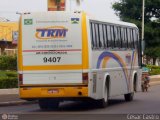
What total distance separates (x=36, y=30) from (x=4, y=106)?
13.8ft

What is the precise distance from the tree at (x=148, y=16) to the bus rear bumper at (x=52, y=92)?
1888 inches

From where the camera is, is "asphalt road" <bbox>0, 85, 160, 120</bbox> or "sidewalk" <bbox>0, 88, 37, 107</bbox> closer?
"asphalt road" <bbox>0, 85, 160, 120</bbox>

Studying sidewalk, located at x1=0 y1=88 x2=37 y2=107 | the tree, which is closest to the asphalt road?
sidewalk, located at x1=0 y1=88 x2=37 y2=107

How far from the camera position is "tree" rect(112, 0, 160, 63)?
→ 7169 cm

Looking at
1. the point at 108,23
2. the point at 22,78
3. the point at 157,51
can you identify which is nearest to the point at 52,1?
the point at 108,23

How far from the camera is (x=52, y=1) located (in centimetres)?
4625

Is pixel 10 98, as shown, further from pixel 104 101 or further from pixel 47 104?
pixel 104 101

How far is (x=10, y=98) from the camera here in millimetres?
29109

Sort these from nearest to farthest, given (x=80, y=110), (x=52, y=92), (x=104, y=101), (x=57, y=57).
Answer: (x=52, y=92)
(x=57, y=57)
(x=80, y=110)
(x=104, y=101)

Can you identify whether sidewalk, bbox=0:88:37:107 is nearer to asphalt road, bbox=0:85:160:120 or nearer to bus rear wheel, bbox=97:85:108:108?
asphalt road, bbox=0:85:160:120

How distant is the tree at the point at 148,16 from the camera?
71688 millimetres

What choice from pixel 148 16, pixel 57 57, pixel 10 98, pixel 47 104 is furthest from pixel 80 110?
pixel 148 16

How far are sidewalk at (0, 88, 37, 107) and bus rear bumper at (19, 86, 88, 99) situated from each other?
10.4 feet

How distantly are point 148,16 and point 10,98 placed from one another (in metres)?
46.8
